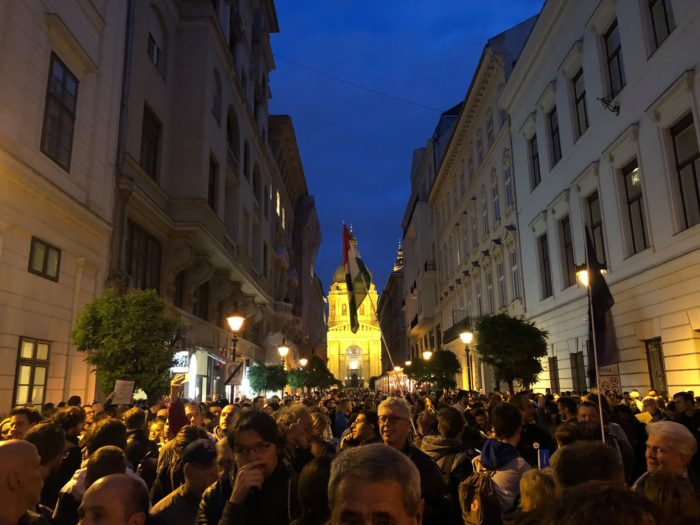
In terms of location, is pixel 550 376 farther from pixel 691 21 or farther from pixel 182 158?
pixel 182 158

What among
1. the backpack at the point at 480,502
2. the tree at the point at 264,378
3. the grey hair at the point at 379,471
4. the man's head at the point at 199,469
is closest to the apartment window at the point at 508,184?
the tree at the point at 264,378

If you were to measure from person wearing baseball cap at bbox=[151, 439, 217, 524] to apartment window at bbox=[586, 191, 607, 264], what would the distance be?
60.2 feet

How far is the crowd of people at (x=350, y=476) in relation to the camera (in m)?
2.14

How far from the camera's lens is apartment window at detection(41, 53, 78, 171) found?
586 inches

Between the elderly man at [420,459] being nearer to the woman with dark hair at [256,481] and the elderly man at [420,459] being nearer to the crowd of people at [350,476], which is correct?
the crowd of people at [350,476]

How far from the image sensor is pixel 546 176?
2525 cm

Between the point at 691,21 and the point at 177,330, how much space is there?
1450 centimetres

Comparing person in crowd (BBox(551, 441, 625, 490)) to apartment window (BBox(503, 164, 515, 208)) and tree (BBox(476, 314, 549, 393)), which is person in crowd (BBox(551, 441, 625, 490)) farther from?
apartment window (BBox(503, 164, 515, 208))

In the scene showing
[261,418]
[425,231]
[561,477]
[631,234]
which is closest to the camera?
[561,477]

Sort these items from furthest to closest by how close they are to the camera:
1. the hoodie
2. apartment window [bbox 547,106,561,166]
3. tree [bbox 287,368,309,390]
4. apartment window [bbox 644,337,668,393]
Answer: tree [bbox 287,368,309,390]
apartment window [bbox 547,106,561,166]
apartment window [bbox 644,337,668,393]
the hoodie

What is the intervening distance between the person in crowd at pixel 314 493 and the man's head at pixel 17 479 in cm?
142

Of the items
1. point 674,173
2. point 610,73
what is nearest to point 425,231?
point 610,73

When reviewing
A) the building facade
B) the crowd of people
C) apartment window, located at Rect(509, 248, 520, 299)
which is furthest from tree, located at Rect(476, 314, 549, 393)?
the crowd of people

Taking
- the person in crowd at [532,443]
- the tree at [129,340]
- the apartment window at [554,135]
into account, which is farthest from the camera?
the apartment window at [554,135]
